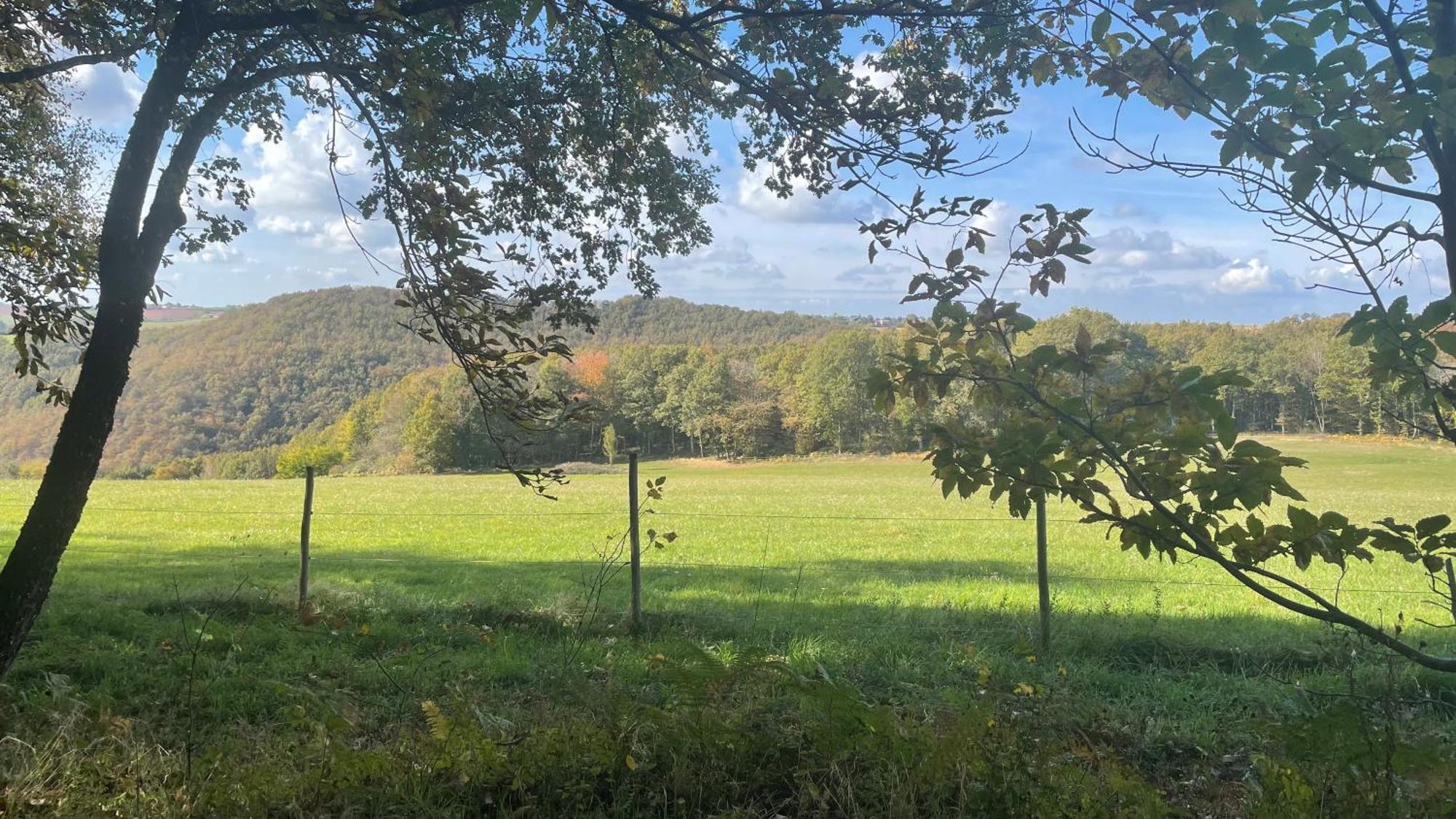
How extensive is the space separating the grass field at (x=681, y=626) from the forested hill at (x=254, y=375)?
6048cm

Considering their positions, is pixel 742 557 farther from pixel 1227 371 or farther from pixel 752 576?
pixel 1227 371

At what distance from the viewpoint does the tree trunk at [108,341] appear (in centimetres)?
438

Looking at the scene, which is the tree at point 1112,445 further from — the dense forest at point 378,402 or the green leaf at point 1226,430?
the dense forest at point 378,402

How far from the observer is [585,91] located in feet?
19.6

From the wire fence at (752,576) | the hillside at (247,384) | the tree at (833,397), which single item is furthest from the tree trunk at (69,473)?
the hillside at (247,384)

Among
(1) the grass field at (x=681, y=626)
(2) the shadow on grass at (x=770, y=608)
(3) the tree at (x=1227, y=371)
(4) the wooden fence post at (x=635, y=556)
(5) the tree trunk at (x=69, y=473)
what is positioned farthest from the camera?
(4) the wooden fence post at (x=635, y=556)

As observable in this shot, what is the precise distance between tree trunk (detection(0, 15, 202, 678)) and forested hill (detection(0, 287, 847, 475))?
73040 millimetres

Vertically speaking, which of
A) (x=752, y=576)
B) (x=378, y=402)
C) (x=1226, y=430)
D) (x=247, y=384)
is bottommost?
(x=752, y=576)

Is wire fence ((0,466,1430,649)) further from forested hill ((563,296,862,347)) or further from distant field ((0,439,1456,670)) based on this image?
forested hill ((563,296,862,347))

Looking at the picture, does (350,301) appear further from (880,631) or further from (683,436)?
(880,631)

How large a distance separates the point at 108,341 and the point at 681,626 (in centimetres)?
534

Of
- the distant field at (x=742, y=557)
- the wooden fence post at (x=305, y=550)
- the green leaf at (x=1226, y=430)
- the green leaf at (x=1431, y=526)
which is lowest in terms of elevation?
the distant field at (x=742, y=557)

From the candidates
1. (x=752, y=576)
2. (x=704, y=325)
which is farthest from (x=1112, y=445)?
(x=704, y=325)

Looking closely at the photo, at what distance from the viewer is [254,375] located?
96188 mm
